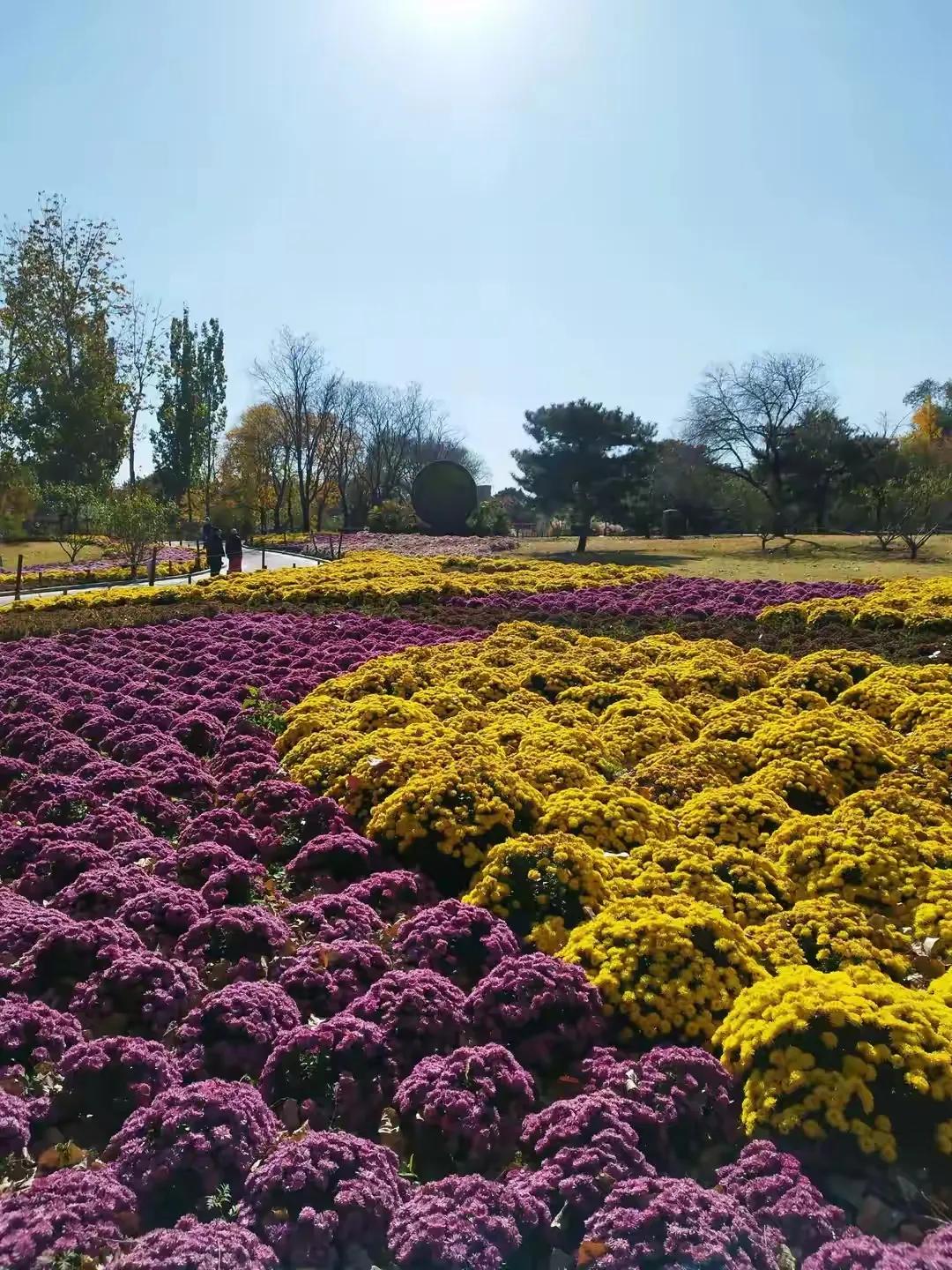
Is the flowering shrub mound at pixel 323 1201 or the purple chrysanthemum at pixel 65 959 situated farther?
the purple chrysanthemum at pixel 65 959

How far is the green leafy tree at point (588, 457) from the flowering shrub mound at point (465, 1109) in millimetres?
35180

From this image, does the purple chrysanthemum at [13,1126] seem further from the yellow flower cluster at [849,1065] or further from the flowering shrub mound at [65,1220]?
the yellow flower cluster at [849,1065]

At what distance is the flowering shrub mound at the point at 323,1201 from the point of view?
2.46 m

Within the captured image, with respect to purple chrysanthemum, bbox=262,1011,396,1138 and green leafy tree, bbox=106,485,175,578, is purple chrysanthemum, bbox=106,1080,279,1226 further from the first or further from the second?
green leafy tree, bbox=106,485,175,578

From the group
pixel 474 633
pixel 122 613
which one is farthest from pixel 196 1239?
pixel 122 613

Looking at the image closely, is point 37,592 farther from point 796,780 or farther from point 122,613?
point 796,780

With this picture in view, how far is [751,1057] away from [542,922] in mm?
1300

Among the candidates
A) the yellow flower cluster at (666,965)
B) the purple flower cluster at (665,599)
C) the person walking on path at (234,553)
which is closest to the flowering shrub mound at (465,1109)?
the yellow flower cluster at (666,965)

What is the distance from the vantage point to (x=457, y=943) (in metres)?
4.06

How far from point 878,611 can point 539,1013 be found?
9.57 meters

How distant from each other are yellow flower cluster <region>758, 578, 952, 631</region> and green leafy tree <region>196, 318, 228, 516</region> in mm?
47890

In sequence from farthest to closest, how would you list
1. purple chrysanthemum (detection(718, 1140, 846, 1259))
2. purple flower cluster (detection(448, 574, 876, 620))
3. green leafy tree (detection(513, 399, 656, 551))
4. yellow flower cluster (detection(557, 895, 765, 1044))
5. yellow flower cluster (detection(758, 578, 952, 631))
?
green leafy tree (detection(513, 399, 656, 551)) → purple flower cluster (detection(448, 574, 876, 620)) → yellow flower cluster (detection(758, 578, 952, 631)) → yellow flower cluster (detection(557, 895, 765, 1044)) → purple chrysanthemum (detection(718, 1140, 846, 1259))

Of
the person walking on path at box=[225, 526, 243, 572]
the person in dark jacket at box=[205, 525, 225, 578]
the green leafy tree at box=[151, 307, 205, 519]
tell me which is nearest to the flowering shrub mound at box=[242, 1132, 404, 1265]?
the person in dark jacket at box=[205, 525, 225, 578]

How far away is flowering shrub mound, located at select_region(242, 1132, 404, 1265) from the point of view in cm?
246
